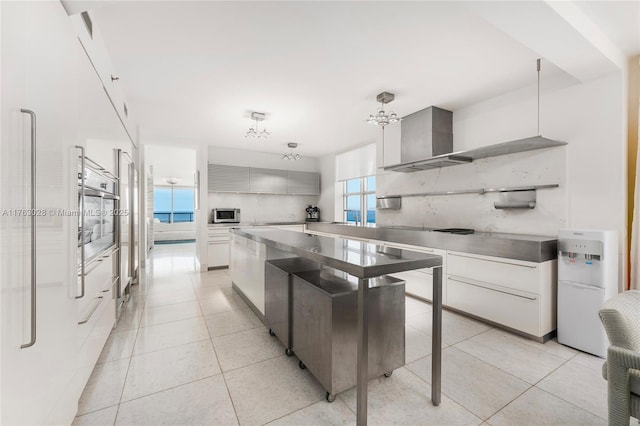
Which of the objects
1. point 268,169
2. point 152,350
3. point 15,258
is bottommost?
point 152,350

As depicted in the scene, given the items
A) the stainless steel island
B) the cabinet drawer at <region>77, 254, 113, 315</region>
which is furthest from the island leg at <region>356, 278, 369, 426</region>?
the cabinet drawer at <region>77, 254, 113, 315</region>

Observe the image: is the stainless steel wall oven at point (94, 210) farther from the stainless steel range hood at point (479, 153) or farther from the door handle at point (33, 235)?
the stainless steel range hood at point (479, 153)

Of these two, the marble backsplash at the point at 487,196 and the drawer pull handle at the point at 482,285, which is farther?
the marble backsplash at the point at 487,196

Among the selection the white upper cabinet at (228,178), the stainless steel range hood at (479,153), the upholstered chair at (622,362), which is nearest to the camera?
the upholstered chair at (622,362)

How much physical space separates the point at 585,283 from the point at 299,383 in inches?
103

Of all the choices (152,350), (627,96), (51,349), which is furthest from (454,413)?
(627,96)

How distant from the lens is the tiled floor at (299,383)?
1.64m

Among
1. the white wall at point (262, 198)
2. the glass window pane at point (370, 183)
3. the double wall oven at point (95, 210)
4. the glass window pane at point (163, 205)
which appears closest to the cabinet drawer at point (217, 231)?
the white wall at point (262, 198)

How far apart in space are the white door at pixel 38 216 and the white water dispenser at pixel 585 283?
3.69 m

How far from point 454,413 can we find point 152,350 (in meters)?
2.45

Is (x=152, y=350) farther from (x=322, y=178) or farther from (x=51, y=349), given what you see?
(x=322, y=178)

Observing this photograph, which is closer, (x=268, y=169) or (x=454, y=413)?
(x=454, y=413)

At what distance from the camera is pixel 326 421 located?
5.25 ft

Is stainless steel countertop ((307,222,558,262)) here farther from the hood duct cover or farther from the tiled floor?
the hood duct cover
